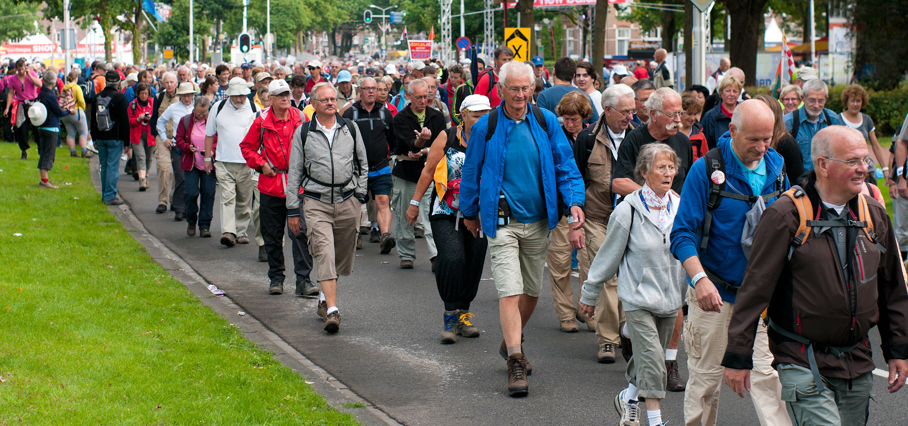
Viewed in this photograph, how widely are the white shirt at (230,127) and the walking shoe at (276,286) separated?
2393 millimetres

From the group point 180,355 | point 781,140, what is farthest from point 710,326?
point 180,355

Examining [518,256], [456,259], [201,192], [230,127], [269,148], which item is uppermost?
[230,127]

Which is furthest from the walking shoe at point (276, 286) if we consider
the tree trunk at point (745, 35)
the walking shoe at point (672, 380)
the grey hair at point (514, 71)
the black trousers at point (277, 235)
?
the tree trunk at point (745, 35)

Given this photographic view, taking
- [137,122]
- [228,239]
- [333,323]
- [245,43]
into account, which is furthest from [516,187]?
[245,43]

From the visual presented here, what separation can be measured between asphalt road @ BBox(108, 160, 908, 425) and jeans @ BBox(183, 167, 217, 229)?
65.4 inches

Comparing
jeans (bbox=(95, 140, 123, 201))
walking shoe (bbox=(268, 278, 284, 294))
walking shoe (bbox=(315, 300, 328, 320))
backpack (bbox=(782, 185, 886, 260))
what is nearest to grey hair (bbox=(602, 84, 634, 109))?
walking shoe (bbox=(315, 300, 328, 320))

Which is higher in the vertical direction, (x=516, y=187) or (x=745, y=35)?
(x=745, y=35)

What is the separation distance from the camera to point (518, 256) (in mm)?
6441

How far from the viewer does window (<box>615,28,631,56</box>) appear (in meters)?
126

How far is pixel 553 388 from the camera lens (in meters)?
6.31

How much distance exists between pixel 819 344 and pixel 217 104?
8.83 metres

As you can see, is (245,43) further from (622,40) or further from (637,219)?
(622,40)

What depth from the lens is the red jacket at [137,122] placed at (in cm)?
1536

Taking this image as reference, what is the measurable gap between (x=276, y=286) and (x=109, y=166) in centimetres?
650
